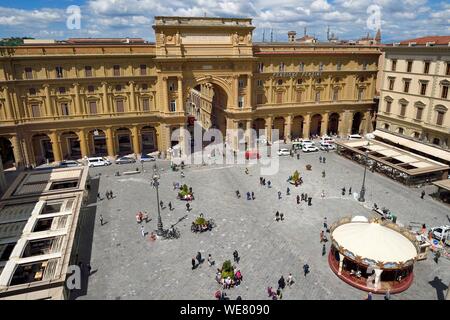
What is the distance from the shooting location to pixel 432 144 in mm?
44938

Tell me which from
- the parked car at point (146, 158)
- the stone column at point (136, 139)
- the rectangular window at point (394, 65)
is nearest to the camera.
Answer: the parked car at point (146, 158)

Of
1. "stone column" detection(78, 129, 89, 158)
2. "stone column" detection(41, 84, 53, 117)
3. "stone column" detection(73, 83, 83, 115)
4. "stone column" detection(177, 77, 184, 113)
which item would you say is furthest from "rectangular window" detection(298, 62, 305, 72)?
"stone column" detection(41, 84, 53, 117)

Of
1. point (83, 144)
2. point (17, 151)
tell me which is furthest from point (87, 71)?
point (17, 151)

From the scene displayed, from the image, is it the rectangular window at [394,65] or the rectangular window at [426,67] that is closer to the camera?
the rectangular window at [426,67]

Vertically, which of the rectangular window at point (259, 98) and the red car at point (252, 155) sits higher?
the rectangular window at point (259, 98)

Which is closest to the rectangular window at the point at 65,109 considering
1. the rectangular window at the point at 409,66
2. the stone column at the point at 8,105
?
the stone column at the point at 8,105

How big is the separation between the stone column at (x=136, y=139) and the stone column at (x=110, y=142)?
2.83 metres

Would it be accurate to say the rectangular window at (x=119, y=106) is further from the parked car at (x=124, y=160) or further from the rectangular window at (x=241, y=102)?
the rectangular window at (x=241, y=102)

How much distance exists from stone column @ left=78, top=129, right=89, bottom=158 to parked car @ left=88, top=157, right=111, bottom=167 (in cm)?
174

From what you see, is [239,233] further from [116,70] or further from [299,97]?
[299,97]

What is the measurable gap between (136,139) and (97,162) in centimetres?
644

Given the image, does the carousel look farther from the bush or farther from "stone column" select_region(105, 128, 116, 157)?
"stone column" select_region(105, 128, 116, 157)

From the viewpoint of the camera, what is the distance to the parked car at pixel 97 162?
153 ft

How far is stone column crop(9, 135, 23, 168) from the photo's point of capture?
44.5m
